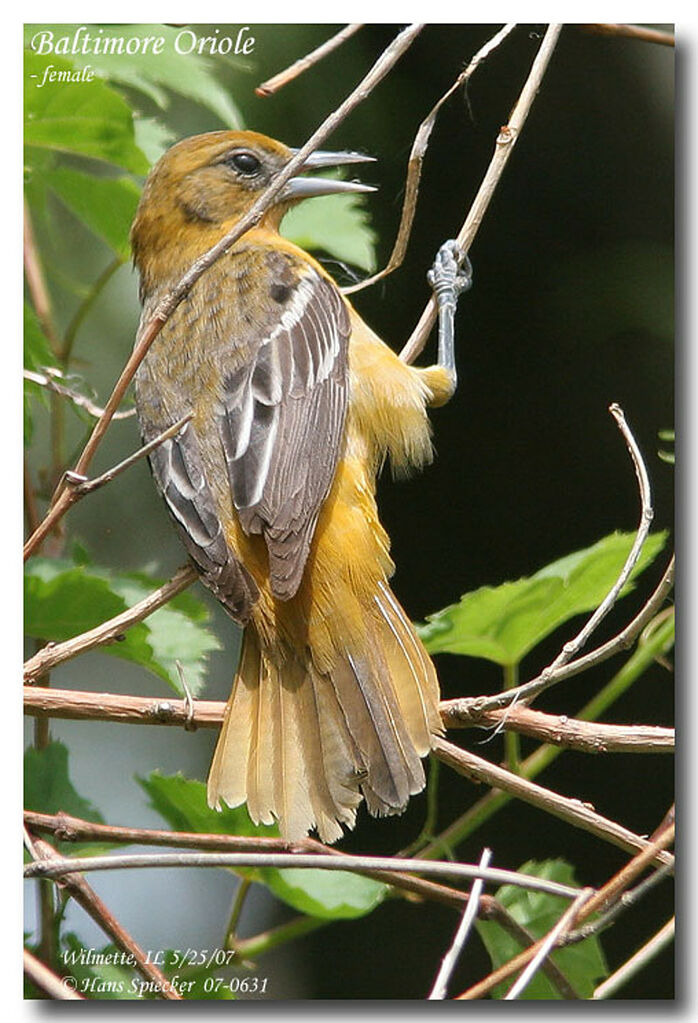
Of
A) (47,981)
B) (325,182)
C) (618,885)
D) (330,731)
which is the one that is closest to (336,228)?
(325,182)

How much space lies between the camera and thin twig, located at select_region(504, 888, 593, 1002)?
2.08m

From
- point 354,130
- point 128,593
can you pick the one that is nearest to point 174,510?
point 128,593

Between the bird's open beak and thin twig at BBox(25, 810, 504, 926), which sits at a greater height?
the bird's open beak

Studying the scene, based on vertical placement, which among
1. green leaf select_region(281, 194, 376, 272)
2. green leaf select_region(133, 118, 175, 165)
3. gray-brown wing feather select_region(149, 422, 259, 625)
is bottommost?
gray-brown wing feather select_region(149, 422, 259, 625)

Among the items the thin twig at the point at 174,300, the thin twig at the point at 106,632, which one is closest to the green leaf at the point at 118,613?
the thin twig at the point at 106,632

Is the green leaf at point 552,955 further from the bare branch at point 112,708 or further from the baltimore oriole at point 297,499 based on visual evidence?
the bare branch at point 112,708

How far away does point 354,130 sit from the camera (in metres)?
2.63

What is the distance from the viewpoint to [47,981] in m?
2.24

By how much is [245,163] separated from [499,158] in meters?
0.58

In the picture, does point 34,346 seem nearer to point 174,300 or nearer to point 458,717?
point 174,300

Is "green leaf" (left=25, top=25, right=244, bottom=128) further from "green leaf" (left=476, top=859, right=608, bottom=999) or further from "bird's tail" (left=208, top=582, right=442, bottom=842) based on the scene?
"green leaf" (left=476, top=859, right=608, bottom=999)

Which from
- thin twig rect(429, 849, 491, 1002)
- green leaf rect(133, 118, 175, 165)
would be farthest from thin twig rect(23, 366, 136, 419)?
thin twig rect(429, 849, 491, 1002)

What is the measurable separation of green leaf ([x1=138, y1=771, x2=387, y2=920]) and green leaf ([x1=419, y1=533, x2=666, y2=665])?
0.44 metres
